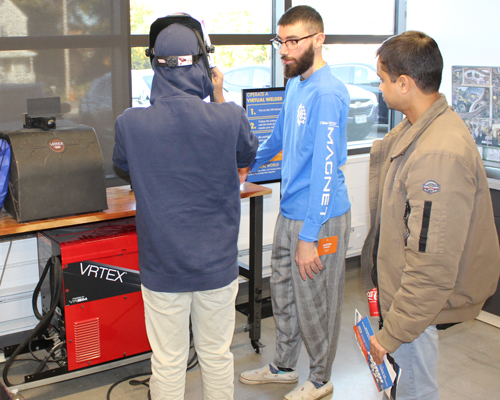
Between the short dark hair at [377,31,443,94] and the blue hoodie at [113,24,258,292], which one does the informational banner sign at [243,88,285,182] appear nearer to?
the blue hoodie at [113,24,258,292]

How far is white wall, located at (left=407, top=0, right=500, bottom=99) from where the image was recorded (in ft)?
11.2

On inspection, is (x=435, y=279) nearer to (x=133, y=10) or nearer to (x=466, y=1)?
(x=133, y=10)

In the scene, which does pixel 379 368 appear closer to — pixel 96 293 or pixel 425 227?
pixel 425 227

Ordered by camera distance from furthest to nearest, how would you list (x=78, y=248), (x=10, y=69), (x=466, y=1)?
(x=466, y=1), (x=10, y=69), (x=78, y=248)

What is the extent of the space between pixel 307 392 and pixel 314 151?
42.8 inches

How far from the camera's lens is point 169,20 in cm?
174

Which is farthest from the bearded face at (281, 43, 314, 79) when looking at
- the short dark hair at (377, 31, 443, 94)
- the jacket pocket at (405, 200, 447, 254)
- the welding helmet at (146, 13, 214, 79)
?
the jacket pocket at (405, 200, 447, 254)

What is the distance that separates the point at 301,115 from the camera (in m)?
2.02

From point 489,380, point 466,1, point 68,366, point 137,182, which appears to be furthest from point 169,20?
point 466,1

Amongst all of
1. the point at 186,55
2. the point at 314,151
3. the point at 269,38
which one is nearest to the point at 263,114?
the point at 269,38

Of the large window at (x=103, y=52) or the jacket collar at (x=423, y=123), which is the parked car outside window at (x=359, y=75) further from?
the jacket collar at (x=423, y=123)

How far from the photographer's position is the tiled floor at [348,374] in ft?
7.73

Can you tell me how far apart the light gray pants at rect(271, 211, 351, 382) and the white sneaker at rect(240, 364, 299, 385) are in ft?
0.50

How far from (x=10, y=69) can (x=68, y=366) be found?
4.59 ft
